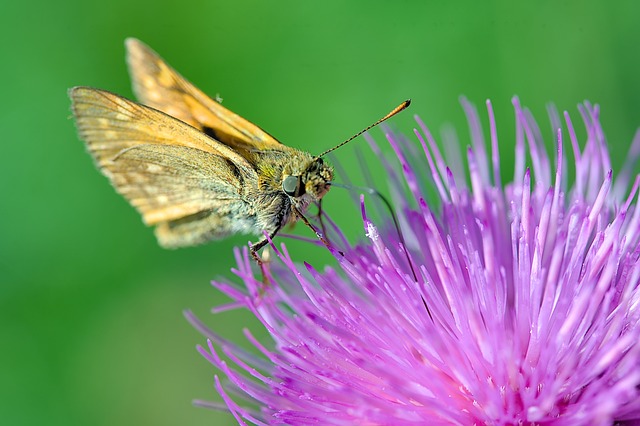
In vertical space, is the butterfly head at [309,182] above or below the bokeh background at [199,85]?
below

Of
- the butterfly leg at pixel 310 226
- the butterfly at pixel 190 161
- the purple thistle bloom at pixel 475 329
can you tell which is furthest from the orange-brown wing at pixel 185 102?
the purple thistle bloom at pixel 475 329

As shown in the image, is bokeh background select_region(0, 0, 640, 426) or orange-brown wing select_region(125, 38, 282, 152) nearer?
orange-brown wing select_region(125, 38, 282, 152)

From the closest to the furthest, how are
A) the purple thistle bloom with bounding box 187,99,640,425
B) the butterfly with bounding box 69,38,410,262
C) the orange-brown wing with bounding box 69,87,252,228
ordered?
the purple thistle bloom with bounding box 187,99,640,425
the butterfly with bounding box 69,38,410,262
the orange-brown wing with bounding box 69,87,252,228

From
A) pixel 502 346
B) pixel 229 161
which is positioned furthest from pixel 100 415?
pixel 502 346

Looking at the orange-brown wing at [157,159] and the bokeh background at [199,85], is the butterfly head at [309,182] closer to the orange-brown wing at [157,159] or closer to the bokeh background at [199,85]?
the orange-brown wing at [157,159]

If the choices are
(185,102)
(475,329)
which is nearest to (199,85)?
(185,102)

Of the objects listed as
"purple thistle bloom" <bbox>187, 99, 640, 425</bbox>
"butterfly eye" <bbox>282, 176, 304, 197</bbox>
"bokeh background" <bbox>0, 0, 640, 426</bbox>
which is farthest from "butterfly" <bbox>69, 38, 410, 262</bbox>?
"bokeh background" <bbox>0, 0, 640, 426</bbox>

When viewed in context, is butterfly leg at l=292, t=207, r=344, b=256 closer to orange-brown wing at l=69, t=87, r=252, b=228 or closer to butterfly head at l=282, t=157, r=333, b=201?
butterfly head at l=282, t=157, r=333, b=201

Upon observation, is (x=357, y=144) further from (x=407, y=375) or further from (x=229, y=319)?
(x=407, y=375)
